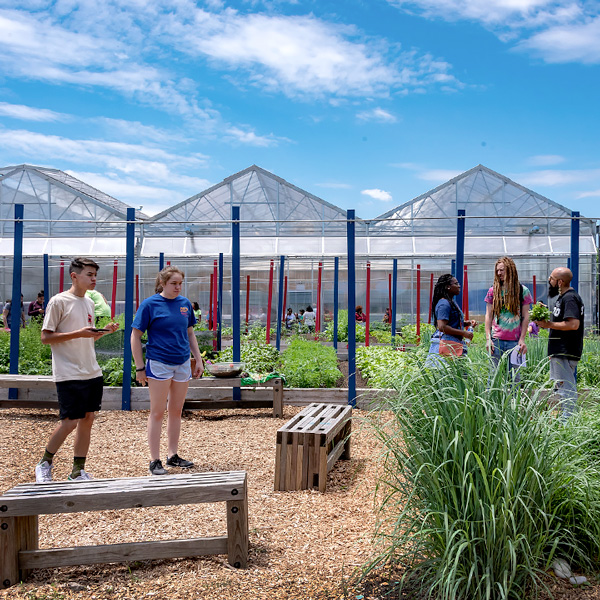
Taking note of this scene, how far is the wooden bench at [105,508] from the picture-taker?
2.72 metres

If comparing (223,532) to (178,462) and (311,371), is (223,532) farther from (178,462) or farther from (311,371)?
(311,371)

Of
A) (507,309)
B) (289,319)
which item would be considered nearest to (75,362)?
(507,309)

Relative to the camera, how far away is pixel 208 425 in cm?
632

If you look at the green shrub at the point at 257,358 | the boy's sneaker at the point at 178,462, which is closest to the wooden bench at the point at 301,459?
the boy's sneaker at the point at 178,462

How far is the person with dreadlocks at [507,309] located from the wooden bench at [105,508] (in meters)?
3.08

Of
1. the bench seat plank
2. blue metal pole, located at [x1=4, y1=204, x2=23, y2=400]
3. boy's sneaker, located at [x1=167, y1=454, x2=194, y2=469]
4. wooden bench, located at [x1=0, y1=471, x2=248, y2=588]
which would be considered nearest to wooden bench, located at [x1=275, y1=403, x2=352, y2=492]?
boy's sneaker, located at [x1=167, y1=454, x2=194, y2=469]

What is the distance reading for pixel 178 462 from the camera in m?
4.68

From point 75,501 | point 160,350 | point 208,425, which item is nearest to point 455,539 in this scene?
point 75,501

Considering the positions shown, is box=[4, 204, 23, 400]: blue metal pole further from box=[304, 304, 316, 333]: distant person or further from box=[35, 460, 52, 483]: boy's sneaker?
box=[304, 304, 316, 333]: distant person

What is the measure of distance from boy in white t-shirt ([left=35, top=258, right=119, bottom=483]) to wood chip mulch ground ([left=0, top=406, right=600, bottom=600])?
1.38ft

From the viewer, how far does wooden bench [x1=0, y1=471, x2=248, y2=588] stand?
272 cm

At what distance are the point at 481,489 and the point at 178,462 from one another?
2.86m

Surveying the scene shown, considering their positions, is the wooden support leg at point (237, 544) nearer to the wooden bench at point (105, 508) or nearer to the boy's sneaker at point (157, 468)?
the wooden bench at point (105, 508)

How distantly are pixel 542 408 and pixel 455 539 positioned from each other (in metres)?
0.72
